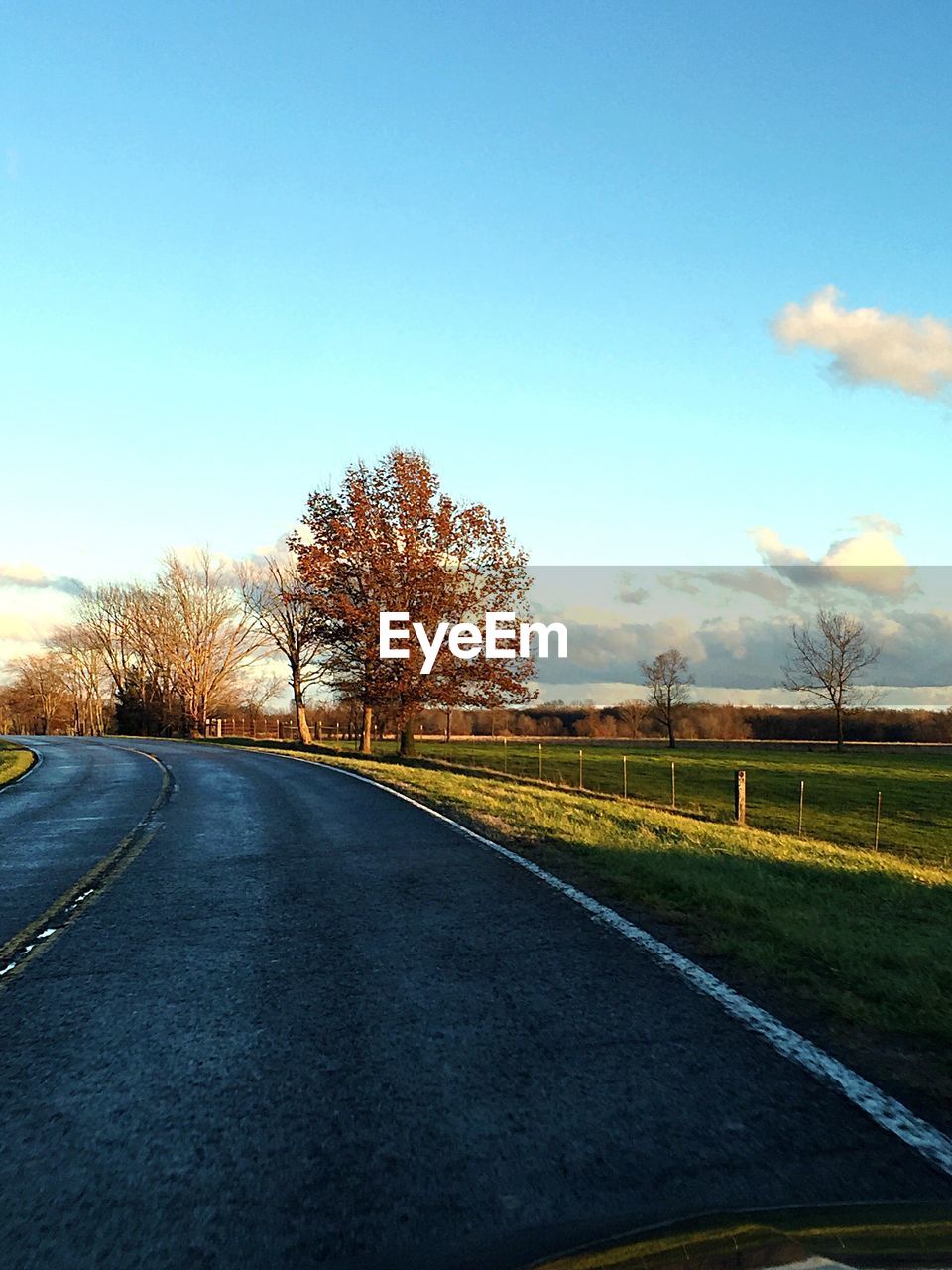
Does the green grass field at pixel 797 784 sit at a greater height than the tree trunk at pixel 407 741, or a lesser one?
lesser

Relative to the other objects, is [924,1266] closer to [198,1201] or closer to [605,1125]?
[605,1125]

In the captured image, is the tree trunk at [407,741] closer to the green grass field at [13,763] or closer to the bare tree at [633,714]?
the green grass field at [13,763]

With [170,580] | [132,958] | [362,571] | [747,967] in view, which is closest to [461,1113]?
[747,967]

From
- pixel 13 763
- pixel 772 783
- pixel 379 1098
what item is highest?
pixel 379 1098

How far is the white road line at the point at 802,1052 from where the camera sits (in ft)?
11.8

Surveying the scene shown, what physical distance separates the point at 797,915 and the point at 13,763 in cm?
2895

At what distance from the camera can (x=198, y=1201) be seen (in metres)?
3.17

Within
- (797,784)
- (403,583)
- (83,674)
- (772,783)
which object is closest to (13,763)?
(403,583)

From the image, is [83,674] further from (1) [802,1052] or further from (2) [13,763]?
(1) [802,1052]

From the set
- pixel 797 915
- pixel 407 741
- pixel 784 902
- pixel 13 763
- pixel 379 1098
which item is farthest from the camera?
pixel 407 741

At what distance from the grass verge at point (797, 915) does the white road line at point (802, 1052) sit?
17 centimetres

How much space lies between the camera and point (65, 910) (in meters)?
8.30

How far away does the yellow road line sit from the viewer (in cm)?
662

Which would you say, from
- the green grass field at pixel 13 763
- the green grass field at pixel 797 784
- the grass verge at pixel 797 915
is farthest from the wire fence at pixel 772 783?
the green grass field at pixel 13 763
